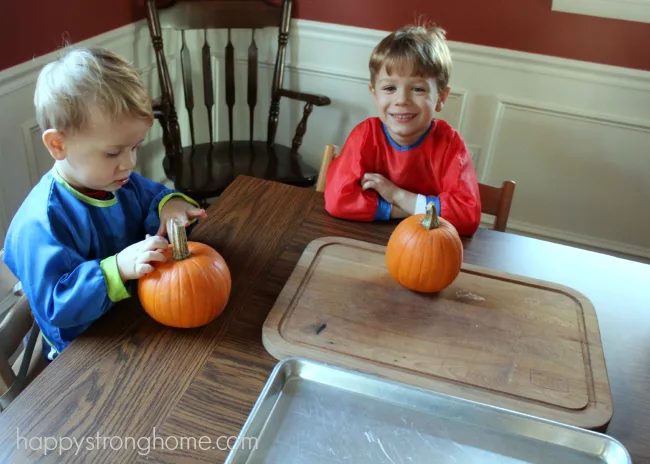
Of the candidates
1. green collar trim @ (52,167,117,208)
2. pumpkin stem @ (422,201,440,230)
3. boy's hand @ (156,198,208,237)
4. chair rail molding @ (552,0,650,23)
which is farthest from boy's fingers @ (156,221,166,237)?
chair rail molding @ (552,0,650,23)

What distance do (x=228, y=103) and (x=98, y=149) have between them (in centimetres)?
155

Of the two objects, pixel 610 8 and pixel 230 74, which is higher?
pixel 610 8

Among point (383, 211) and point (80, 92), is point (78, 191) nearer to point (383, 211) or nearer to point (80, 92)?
point (80, 92)

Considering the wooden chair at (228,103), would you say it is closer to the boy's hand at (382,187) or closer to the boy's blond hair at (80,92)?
the boy's hand at (382,187)

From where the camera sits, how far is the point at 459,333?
3.10 feet

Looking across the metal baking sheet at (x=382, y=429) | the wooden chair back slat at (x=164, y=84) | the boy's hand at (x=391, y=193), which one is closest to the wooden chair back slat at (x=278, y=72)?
the wooden chair back slat at (x=164, y=84)

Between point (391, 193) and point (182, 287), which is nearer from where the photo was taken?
point (182, 287)

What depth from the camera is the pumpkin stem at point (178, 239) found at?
89 centimetres

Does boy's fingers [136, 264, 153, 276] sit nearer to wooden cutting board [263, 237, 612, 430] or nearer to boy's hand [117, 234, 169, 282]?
boy's hand [117, 234, 169, 282]

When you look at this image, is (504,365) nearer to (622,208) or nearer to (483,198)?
(483,198)

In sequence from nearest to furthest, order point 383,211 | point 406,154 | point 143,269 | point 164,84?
point 143,269 < point 383,211 < point 406,154 < point 164,84

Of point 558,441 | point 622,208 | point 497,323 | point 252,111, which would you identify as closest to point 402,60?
point 497,323

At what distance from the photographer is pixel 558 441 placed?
2.55 feet

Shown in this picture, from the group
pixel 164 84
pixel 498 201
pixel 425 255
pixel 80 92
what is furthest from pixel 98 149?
pixel 164 84
